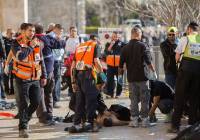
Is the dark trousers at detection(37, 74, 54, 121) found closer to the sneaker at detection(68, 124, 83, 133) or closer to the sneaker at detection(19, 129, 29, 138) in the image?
the sneaker at detection(68, 124, 83, 133)

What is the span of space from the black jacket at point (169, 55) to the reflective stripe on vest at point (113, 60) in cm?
366

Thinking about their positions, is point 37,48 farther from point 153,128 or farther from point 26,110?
point 153,128

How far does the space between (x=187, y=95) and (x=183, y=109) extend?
37cm

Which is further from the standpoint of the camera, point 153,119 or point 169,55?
point 169,55

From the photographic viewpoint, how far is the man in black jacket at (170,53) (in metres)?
11.7

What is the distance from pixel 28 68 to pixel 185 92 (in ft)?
8.61

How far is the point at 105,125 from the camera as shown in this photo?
11.0 metres

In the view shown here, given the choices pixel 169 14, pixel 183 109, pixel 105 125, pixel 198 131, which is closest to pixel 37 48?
pixel 105 125

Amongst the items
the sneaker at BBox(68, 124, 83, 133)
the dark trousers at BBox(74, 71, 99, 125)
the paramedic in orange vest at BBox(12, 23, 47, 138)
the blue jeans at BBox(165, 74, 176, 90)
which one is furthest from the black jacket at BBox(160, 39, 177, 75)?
the paramedic in orange vest at BBox(12, 23, 47, 138)

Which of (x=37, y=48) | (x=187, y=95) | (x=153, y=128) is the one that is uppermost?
(x=37, y=48)

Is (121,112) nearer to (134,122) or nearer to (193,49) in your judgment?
(134,122)

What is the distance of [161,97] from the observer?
1112 centimetres

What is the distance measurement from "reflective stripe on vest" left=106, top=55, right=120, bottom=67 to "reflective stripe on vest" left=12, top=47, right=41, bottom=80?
18.5 ft

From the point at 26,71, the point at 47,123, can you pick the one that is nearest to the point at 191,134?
the point at 26,71
